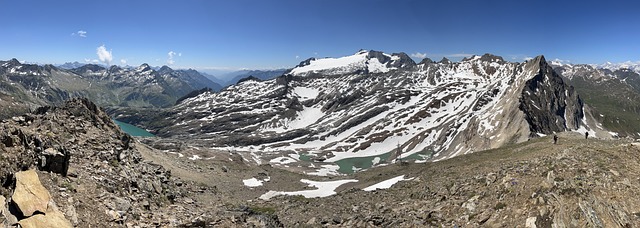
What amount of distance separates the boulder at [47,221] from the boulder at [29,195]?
1.41ft

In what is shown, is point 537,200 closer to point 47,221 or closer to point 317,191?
point 47,221

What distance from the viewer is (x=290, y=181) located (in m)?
82.8

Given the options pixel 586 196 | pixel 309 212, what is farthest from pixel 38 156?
pixel 586 196

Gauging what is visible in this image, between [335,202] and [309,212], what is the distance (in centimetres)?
553

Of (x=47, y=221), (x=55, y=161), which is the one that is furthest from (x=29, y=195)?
(x=55, y=161)

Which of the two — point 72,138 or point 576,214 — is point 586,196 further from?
point 72,138

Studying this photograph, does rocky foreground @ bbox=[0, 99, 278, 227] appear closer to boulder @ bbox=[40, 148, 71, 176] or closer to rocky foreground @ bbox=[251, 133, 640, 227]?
boulder @ bbox=[40, 148, 71, 176]

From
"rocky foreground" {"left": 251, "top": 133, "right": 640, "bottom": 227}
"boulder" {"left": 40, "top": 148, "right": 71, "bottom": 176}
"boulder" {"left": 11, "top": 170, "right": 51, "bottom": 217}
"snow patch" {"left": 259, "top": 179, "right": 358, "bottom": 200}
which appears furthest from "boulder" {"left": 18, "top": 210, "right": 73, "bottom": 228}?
"snow patch" {"left": 259, "top": 179, "right": 358, "bottom": 200}

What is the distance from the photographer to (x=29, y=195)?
1975 cm

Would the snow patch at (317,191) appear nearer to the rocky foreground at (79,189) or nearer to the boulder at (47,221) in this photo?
the rocky foreground at (79,189)

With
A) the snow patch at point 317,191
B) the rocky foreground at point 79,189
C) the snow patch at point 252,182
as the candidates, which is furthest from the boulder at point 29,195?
the snow patch at point 252,182

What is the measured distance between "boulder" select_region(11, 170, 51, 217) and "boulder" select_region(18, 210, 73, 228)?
1.41 ft

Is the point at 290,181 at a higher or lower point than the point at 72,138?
lower

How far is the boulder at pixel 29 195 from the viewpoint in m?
18.8
